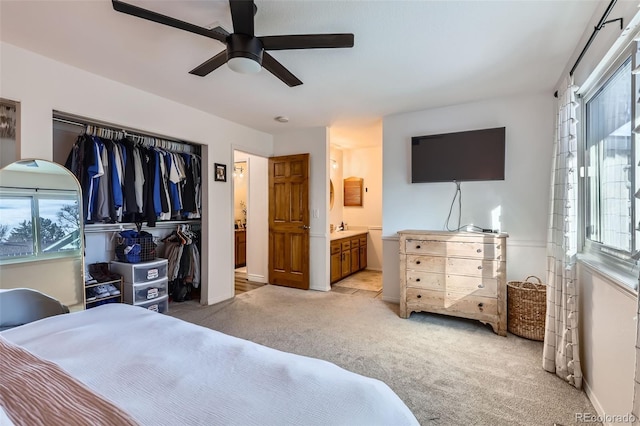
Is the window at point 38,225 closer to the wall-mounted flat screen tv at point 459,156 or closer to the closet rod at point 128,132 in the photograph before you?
the closet rod at point 128,132

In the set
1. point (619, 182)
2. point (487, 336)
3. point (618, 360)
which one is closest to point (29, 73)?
point (619, 182)

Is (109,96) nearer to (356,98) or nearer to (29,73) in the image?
(29,73)

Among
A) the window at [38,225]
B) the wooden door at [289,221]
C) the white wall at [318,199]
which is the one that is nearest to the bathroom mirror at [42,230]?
the window at [38,225]

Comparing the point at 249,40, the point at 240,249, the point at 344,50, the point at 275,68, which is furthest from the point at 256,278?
the point at 249,40

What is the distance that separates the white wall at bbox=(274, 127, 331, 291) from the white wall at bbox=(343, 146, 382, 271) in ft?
5.90

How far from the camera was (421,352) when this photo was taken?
2.53 m

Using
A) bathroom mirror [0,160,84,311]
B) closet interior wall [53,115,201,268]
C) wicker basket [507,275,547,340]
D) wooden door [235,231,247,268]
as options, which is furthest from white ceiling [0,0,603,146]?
wooden door [235,231,247,268]

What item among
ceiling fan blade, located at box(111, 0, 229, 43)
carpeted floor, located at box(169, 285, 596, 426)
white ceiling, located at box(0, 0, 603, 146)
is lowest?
carpeted floor, located at box(169, 285, 596, 426)

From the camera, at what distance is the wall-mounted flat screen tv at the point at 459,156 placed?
10.8 feet

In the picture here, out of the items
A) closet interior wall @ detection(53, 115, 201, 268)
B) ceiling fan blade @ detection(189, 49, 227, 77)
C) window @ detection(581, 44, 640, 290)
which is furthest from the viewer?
closet interior wall @ detection(53, 115, 201, 268)

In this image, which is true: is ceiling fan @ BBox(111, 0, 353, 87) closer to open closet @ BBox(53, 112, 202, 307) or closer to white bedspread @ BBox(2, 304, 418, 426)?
white bedspread @ BBox(2, 304, 418, 426)

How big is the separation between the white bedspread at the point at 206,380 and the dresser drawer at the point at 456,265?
7.78 feet

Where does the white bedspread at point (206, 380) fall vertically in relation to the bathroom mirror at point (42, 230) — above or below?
below

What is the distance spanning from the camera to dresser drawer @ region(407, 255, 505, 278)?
2.92m
